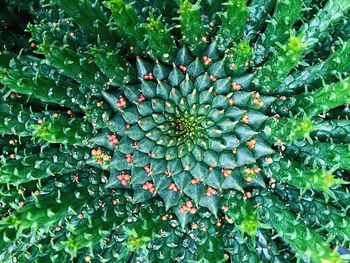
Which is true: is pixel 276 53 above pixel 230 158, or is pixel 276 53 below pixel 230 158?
above

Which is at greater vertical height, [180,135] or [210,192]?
[180,135]

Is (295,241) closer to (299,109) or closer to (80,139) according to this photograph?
(299,109)

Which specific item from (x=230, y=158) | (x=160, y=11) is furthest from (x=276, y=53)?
(x=160, y=11)

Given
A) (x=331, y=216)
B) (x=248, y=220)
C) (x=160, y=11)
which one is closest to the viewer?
(x=248, y=220)

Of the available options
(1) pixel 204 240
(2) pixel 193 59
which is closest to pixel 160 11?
(2) pixel 193 59

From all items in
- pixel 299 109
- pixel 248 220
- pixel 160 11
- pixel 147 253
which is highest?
pixel 160 11

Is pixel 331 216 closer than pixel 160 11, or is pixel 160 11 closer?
pixel 331 216

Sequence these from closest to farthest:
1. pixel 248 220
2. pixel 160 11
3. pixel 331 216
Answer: pixel 248 220, pixel 331 216, pixel 160 11
